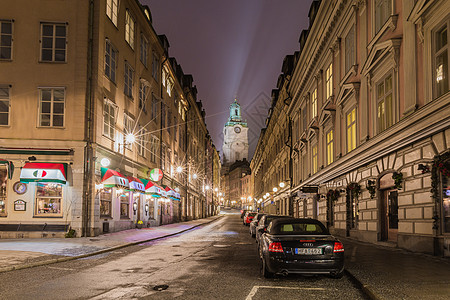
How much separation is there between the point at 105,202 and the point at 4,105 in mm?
7448

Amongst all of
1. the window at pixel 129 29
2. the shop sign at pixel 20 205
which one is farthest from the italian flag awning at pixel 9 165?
the window at pixel 129 29

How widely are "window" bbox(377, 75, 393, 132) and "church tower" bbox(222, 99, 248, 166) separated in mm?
158821

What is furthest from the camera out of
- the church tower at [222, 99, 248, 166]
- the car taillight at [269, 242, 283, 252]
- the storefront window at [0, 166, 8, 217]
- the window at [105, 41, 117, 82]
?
the church tower at [222, 99, 248, 166]

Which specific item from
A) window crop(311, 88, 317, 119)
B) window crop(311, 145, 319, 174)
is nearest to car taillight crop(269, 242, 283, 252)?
window crop(311, 145, 319, 174)

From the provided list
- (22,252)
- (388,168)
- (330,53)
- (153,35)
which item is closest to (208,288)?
(22,252)

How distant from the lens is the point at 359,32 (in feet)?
64.1

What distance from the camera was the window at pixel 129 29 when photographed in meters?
27.8

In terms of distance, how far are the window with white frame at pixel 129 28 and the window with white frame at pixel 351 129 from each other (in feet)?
51.2

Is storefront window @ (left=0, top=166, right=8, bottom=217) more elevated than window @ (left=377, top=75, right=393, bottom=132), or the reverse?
window @ (left=377, top=75, right=393, bottom=132)

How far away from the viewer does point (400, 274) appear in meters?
9.33

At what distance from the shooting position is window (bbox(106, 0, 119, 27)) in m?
24.1

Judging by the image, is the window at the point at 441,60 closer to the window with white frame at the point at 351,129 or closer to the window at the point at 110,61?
the window with white frame at the point at 351,129

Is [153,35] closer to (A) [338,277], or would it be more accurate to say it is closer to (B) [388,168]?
(B) [388,168]

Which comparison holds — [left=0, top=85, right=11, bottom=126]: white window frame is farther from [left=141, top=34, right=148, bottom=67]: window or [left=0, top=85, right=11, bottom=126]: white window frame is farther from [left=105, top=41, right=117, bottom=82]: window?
[left=141, top=34, right=148, bottom=67]: window
